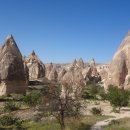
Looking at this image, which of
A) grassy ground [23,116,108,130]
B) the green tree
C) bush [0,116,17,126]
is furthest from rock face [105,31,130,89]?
the green tree

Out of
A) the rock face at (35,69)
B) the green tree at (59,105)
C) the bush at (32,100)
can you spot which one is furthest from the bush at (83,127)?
the rock face at (35,69)

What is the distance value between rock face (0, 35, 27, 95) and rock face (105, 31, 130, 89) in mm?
12220

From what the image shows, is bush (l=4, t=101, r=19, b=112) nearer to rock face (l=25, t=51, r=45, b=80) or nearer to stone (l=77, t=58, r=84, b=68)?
→ rock face (l=25, t=51, r=45, b=80)

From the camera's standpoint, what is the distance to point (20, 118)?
26656mm

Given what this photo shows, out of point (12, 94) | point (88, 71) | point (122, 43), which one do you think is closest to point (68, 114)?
point (12, 94)

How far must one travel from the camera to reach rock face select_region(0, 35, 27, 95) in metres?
36.0

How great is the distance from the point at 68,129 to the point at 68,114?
1879 mm

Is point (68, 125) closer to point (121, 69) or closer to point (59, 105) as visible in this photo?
point (59, 105)

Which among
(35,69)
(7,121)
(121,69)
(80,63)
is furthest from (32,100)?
(80,63)

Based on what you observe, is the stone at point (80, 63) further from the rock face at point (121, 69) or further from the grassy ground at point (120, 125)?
the grassy ground at point (120, 125)

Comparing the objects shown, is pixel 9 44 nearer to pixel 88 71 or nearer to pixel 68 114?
pixel 68 114

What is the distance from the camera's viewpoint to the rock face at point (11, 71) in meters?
36.0

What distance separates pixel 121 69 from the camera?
144 feet

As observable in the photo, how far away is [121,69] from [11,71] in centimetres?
1421
